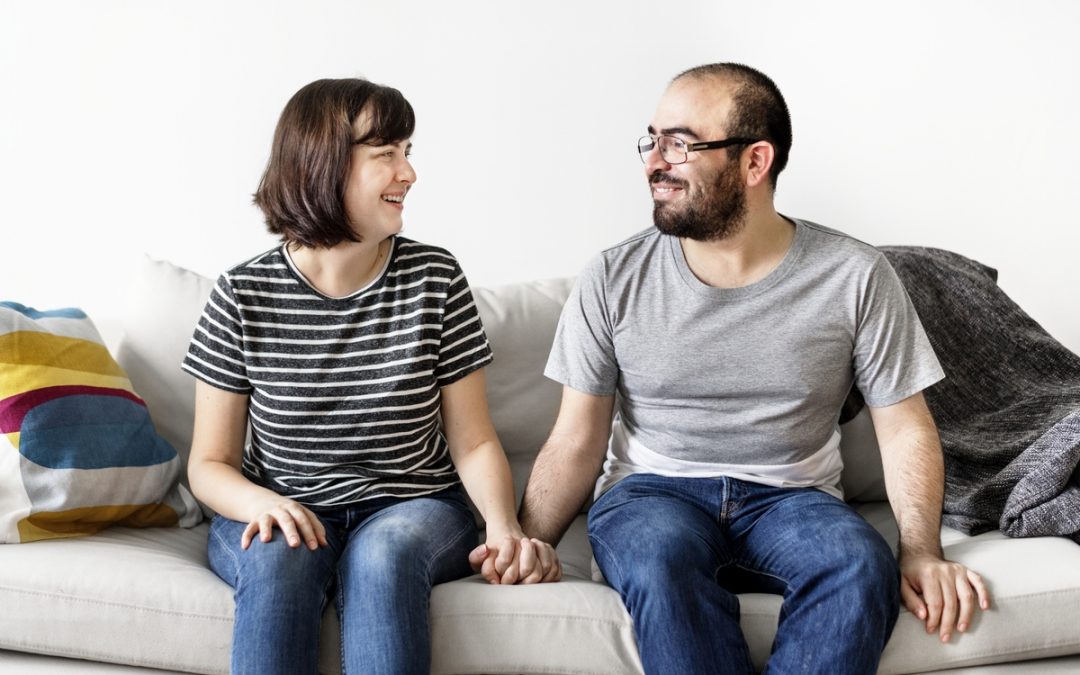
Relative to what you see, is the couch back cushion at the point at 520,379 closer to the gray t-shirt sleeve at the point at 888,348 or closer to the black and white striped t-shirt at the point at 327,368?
the black and white striped t-shirt at the point at 327,368

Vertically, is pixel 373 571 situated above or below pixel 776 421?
below

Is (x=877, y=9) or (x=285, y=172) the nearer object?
(x=285, y=172)

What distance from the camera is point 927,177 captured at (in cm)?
266

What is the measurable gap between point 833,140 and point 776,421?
3.57 ft

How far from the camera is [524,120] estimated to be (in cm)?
257

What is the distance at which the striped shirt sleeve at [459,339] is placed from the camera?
184 cm

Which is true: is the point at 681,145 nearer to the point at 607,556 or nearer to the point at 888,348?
the point at 888,348

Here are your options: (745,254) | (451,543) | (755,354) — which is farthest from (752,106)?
Result: (451,543)

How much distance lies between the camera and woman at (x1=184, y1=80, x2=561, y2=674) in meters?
1.72

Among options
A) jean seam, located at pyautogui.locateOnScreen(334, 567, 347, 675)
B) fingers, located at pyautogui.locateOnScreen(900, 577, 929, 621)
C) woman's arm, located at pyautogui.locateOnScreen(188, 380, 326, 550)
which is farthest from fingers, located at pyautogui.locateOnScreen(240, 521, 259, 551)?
fingers, located at pyautogui.locateOnScreen(900, 577, 929, 621)

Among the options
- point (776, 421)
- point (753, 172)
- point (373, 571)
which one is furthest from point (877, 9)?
point (373, 571)

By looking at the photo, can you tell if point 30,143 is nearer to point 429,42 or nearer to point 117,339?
point 117,339

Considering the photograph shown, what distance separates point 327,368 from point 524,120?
1.00 metres

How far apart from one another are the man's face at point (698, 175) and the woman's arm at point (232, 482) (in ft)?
2.41
